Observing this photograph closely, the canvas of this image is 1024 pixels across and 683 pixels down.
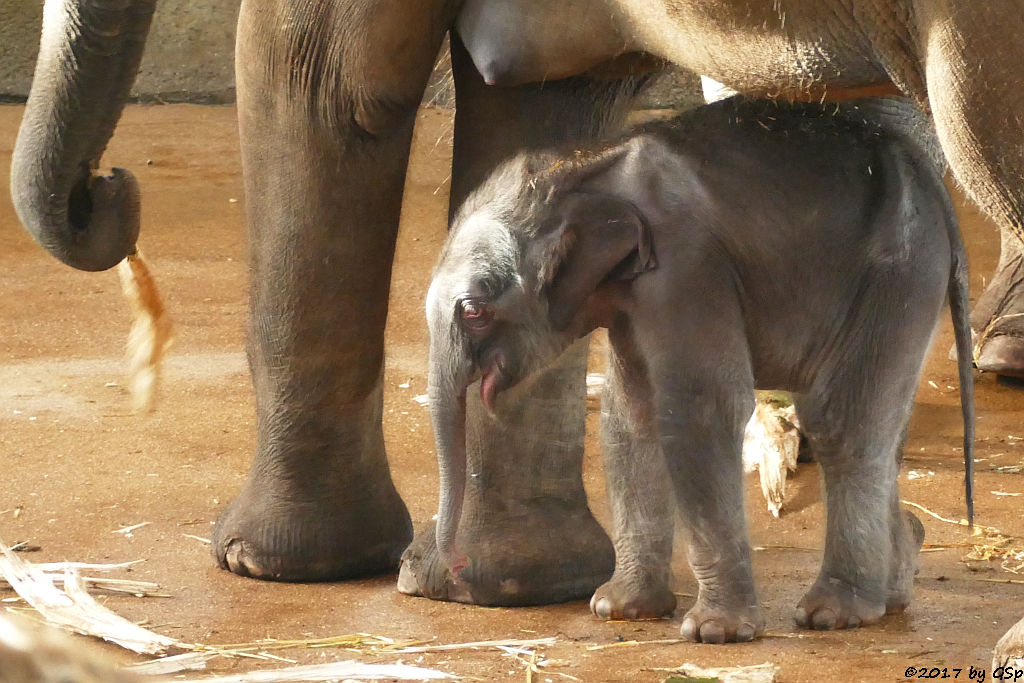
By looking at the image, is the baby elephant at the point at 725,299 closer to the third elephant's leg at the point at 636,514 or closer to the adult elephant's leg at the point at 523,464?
the third elephant's leg at the point at 636,514

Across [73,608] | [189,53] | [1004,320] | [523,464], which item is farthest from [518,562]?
[189,53]

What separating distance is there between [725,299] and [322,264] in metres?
0.70

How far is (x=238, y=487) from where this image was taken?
3.37 metres

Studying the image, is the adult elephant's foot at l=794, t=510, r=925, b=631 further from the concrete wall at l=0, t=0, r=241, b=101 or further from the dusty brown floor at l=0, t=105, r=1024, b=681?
the concrete wall at l=0, t=0, r=241, b=101

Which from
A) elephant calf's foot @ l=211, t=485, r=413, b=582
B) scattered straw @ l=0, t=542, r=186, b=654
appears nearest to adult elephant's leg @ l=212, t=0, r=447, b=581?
elephant calf's foot @ l=211, t=485, r=413, b=582

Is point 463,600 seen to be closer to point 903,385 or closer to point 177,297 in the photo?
point 903,385

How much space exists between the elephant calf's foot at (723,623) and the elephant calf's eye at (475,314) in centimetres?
51

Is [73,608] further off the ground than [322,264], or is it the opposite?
[322,264]

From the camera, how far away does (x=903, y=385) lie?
2.37 metres

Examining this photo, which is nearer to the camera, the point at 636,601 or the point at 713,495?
the point at 713,495

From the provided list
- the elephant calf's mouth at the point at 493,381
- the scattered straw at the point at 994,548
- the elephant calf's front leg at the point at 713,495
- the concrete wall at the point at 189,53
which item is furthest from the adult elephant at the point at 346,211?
the concrete wall at the point at 189,53

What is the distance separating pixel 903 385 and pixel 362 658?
0.88 metres

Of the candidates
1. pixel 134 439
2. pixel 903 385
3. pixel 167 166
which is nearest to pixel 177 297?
pixel 134 439

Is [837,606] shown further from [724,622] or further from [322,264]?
[322,264]
